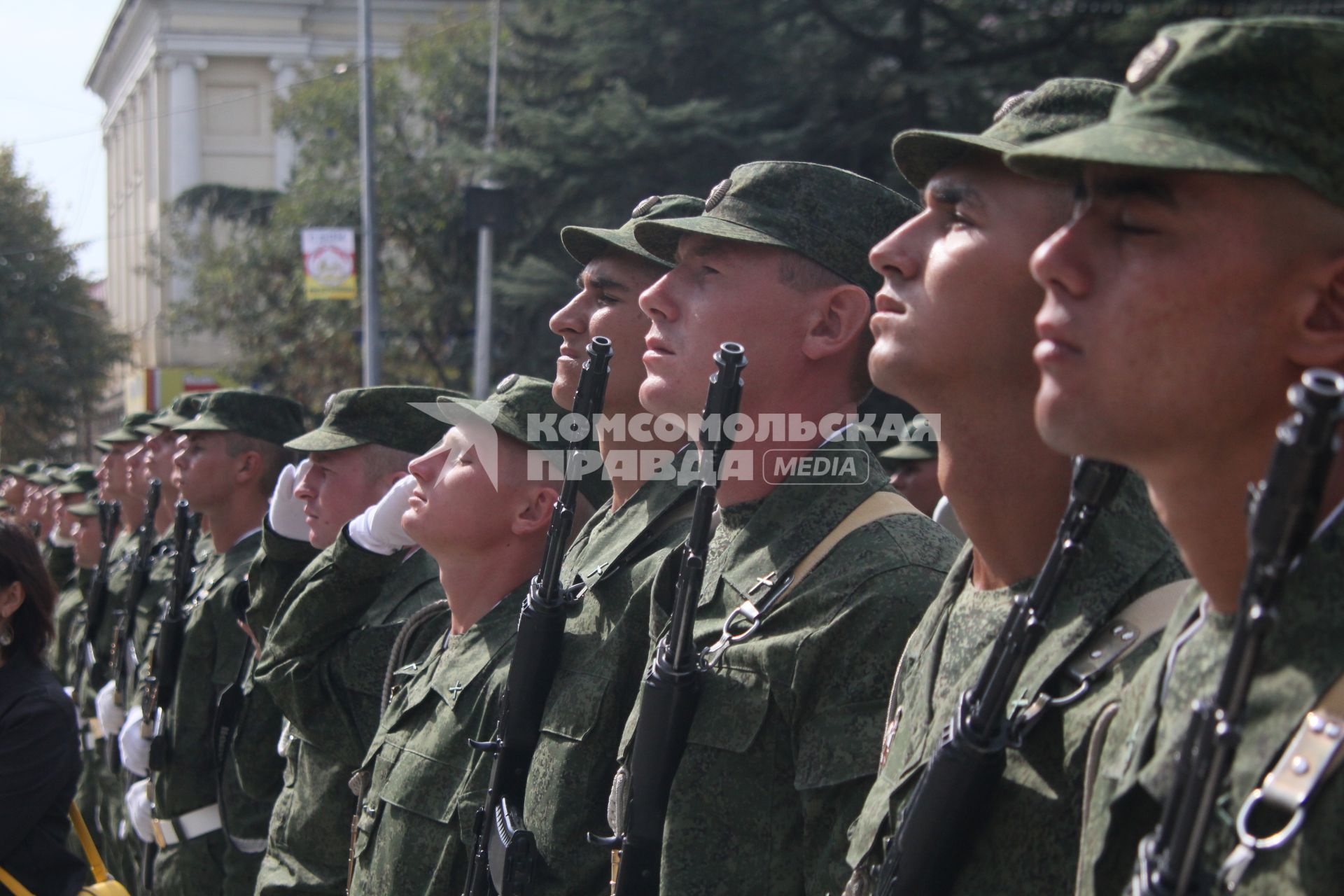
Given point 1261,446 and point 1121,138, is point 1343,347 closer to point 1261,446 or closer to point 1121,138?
point 1261,446

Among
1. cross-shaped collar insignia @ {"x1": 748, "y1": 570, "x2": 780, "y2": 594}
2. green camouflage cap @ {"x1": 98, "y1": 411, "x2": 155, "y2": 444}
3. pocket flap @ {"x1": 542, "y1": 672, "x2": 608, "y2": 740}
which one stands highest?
cross-shaped collar insignia @ {"x1": 748, "y1": 570, "x2": 780, "y2": 594}

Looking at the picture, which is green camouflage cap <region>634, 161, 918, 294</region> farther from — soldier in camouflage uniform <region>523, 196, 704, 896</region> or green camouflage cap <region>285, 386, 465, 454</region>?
green camouflage cap <region>285, 386, 465, 454</region>

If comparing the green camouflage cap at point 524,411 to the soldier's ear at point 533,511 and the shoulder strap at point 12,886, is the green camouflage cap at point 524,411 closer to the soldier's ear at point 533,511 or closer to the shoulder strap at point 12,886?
the soldier's ear at point 533,511

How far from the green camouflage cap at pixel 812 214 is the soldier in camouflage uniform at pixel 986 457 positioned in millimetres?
720

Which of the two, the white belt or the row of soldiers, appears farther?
the white belt

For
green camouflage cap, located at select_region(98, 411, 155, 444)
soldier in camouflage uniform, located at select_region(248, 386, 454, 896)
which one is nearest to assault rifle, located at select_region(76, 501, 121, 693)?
green camouflage cap, located at select_region(98, 411, 155, 444)

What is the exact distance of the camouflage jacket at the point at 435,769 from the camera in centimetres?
370

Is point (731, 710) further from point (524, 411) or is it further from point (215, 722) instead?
Answer: point (215, 722)

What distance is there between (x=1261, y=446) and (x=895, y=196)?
1.75m

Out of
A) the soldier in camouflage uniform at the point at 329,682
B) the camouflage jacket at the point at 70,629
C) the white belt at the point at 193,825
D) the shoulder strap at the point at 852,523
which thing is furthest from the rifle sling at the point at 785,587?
the camouflage jacket at the point at 70,629

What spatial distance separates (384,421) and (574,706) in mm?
2241

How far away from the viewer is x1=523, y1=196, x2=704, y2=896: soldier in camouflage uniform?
10.9ft

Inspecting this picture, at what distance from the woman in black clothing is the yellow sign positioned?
17.8 meters

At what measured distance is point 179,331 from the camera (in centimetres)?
3531
